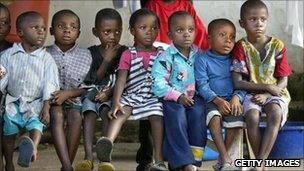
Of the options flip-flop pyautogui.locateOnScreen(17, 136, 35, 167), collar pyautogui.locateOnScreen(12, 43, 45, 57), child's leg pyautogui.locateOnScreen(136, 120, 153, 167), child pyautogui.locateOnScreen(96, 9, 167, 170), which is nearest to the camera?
flip-flop pyautogui.locateOnScreen(17, 136, 35, 167)

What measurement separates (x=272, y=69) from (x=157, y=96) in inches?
32.3

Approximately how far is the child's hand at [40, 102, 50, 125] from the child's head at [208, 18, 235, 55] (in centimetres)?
123

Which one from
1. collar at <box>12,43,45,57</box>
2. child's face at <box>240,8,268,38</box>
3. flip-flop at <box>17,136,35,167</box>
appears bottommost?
flip-flop at <box>17,136,35,167</box>

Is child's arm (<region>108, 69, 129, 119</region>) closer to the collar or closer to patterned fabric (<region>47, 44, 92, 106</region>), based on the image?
patterned fabric (<region>47, 44, 92, 106</region>)

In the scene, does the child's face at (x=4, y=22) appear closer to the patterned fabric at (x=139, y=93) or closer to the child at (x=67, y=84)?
the child at (x=67, y=84)

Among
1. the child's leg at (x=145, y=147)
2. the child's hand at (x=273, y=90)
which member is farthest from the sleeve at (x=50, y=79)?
the child's hand at (x=273, y=90)

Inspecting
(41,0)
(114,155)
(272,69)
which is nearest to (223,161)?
(272,69)

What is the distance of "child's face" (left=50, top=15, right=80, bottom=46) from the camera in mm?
5535

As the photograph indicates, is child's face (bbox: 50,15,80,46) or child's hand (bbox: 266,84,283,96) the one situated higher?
child's face (bbox: 50,15,80,46)

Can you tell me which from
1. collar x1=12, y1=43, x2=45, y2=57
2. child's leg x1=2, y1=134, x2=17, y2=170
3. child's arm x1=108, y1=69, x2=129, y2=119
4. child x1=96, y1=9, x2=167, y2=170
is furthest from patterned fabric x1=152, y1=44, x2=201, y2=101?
child's leg x1=2, y1=134, x2=17, y2=170

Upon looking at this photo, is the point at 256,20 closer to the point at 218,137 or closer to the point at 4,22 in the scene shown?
the point at 218,137

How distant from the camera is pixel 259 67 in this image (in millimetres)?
5344

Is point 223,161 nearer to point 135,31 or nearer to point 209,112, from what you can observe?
point 209,112

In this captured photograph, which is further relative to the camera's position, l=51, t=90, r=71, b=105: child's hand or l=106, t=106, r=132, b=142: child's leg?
l=51, t=90, r=71, b=105: child's hand
